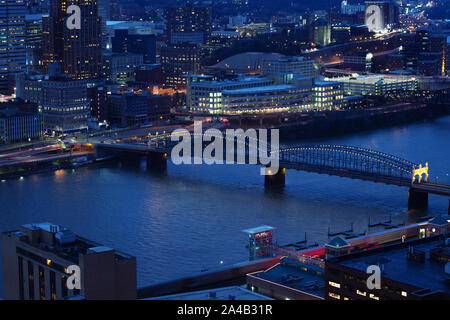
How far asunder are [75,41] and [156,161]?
11.7 m

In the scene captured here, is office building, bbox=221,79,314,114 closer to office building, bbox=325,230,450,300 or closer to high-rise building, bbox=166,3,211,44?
high-rise building, bbox=166,3,211,44

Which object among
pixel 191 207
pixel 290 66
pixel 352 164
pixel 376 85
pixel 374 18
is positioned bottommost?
pixel 191 207

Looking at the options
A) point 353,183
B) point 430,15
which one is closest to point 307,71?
point 353,183

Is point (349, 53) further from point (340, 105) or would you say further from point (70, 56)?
point (70, 56)

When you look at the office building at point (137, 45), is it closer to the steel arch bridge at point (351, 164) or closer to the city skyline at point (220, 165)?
the city skyline at point (220, 165)

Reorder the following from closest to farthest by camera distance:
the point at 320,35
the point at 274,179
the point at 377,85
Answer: the point at 274,179 → the point at 377,85 → the point at 320,35

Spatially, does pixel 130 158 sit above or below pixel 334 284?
below

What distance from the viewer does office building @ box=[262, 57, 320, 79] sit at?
3156 centimetres

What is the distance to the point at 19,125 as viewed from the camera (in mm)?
22578

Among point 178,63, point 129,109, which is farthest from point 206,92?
point 178,63

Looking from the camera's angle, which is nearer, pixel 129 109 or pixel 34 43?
pixel 129 109

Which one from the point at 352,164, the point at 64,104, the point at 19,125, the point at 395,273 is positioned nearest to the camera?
the point at 395,273

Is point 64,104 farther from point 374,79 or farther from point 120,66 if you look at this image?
point 374,79

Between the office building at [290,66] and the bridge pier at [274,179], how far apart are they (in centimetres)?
1497
